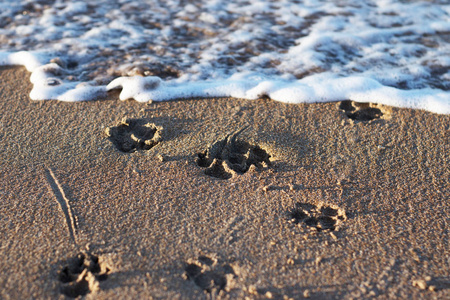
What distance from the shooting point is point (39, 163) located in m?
2.14

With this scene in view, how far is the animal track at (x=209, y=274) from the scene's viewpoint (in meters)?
1.57

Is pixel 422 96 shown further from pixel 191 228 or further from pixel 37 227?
pixel 37 227

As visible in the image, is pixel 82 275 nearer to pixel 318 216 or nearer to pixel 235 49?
pixel 318 216

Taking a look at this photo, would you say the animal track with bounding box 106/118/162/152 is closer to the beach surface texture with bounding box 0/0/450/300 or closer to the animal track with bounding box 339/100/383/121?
the beach surface texture with bounding box 0/0/450/300

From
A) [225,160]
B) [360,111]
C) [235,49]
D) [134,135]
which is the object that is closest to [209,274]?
[225,160]

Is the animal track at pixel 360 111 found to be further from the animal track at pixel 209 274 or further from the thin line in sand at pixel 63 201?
the thin line in sand at pixel 63 201

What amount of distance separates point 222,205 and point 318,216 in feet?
1.43

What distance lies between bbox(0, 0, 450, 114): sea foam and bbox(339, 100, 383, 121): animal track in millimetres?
50

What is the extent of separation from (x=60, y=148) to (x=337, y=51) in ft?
6.95

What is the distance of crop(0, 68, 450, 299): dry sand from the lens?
158 cm

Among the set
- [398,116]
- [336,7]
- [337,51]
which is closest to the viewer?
[398,116]

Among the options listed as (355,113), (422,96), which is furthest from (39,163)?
(422,96)

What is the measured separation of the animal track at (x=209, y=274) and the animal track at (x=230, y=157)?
54 cm

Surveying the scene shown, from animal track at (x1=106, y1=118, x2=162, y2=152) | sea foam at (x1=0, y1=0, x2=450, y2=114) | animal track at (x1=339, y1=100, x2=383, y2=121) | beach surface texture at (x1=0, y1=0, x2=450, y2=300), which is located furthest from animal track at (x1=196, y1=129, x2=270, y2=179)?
animal track at (x1=339, y1=100, x2=383, y2=121)
